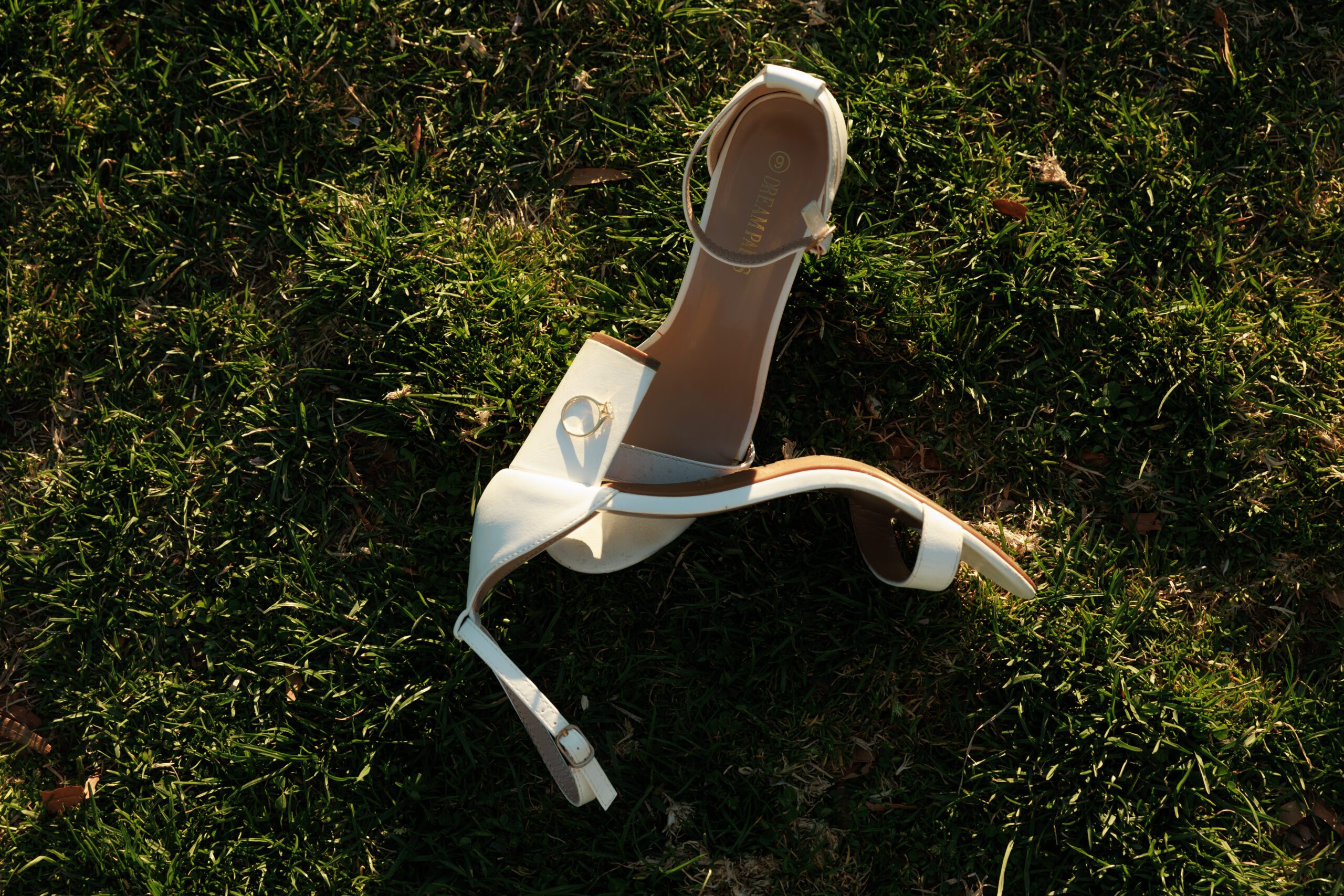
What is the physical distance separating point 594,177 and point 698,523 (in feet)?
3.85

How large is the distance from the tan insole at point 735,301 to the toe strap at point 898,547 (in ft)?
1.40

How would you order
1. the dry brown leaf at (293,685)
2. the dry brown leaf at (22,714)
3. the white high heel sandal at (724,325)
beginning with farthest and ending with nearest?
the dry brown leaf at (22,714), the dry brown leaf at (293,685), the white high heel sandal at (724,325)

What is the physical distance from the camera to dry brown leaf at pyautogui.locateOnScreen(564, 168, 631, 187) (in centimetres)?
265

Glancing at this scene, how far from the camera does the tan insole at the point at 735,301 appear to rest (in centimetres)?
241

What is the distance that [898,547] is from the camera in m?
2.44

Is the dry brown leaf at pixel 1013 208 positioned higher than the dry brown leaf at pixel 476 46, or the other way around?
the dry brown leaf at pixel 476 46

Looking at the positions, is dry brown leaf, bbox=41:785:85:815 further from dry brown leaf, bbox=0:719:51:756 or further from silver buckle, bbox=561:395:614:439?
silver buckle, bbox=561:395:614:439

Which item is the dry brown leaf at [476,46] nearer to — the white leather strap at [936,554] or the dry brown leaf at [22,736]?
the white leather strap at [936,554]

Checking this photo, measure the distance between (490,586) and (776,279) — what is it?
3.96 feet

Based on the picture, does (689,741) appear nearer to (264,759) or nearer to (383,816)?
(383,816)

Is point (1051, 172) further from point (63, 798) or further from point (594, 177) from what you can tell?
point (63, 798)

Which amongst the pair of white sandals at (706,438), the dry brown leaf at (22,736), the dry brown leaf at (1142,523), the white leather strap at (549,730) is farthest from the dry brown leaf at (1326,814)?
the dry brown leaf at (22,736)

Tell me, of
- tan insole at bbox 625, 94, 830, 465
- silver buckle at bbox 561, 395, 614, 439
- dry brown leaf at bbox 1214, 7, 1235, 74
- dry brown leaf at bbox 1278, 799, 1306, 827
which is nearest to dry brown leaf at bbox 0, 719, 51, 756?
silver buckle at bbox 561, 395, 614, 439

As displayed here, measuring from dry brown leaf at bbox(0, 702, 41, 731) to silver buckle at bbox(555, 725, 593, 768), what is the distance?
5.80 feet
